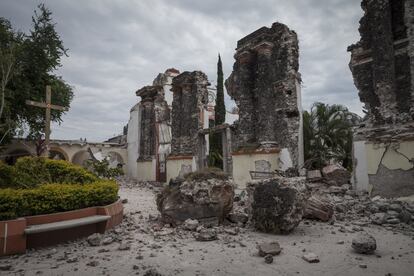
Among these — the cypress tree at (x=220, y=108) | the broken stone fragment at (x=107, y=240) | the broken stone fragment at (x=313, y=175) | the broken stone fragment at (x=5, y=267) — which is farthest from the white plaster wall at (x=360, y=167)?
the cypress tree at (x=220, y=108)

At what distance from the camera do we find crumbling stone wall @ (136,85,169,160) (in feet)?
66.6

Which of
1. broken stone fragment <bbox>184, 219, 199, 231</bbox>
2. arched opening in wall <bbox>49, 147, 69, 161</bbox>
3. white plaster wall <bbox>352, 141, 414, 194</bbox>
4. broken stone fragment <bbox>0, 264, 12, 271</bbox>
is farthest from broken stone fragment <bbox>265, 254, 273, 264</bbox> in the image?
arched opening in wall <bbox>49, 147, 69, 161</bbox>

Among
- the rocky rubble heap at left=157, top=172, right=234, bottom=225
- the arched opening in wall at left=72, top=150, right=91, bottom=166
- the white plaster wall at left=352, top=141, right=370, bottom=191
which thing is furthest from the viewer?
the arched opening in wall at left=72, top=150, right=91, bottom=166

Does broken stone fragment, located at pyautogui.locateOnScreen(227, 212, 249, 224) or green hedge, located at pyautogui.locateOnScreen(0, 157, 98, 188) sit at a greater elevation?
green hedge, located at pyautogui.locateOnScreen(0, 157, 98, 188)

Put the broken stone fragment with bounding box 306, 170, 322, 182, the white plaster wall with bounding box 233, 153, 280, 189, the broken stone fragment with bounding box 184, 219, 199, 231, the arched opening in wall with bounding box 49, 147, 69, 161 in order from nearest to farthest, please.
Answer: the broken stone fragment with bounding box 184, 219, 199, 231 → the broken stone fragment with bounding box 306, 170, 322, 182 → the white plaster wall with bounding box 233, 153, 280, 189 → the arched opening in wall with bounding box 49, 147, 69, 161

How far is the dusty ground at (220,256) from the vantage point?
397cm

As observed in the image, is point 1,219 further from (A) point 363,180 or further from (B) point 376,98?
(B) point 376,98

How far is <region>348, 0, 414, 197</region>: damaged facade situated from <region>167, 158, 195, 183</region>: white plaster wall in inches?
358

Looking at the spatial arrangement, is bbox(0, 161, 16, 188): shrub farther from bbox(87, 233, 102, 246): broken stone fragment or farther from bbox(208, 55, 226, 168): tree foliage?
bbox(208, 55, 226, 168): tree foliage

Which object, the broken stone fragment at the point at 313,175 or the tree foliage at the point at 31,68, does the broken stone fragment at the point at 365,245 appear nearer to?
the broken stone fragment at the point at 313,175

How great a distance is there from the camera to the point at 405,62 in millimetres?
8680

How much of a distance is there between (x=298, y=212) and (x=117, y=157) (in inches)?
822

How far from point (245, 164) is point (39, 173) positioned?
719 centimetres

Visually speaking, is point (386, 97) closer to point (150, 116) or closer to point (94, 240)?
point (94, 240)
